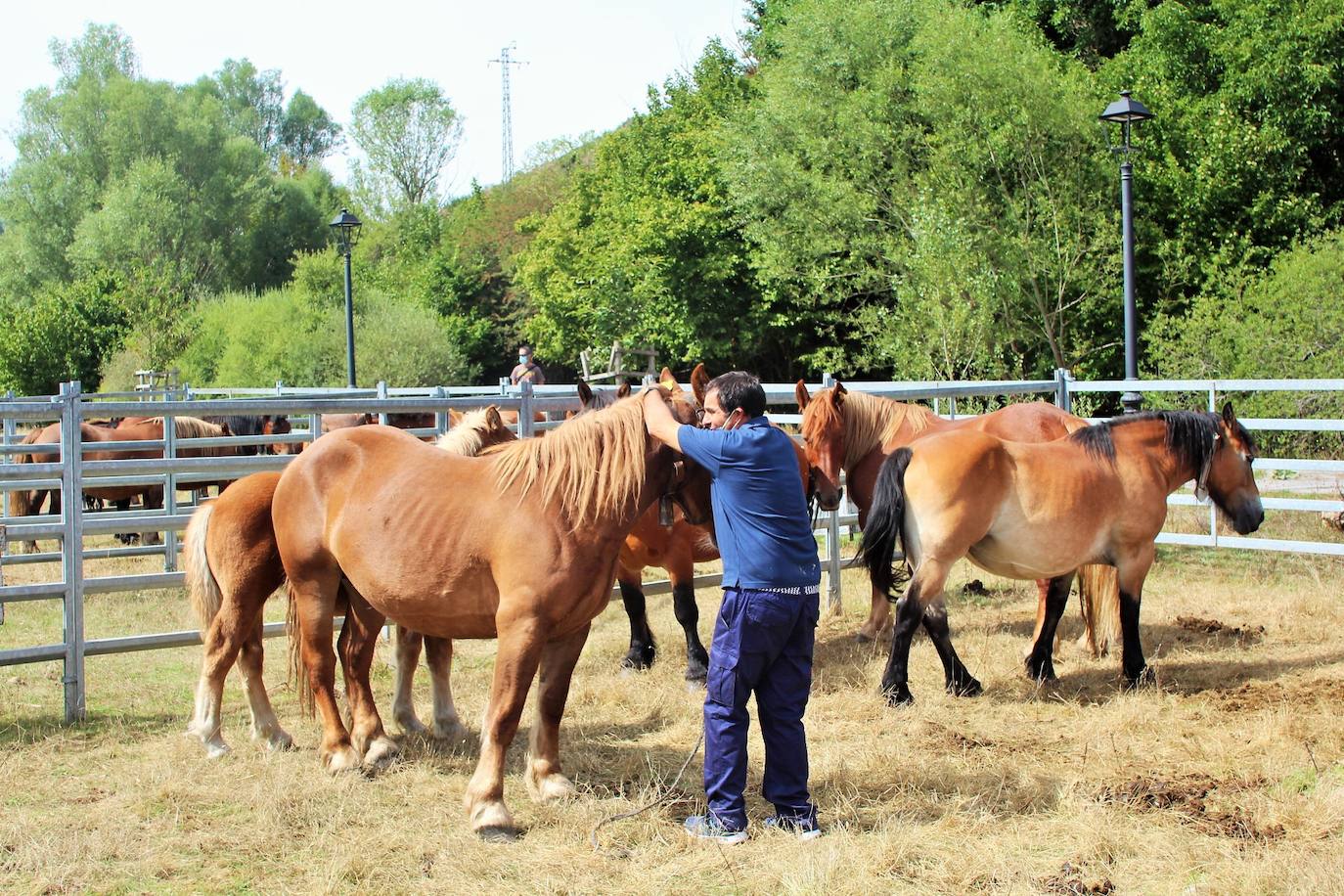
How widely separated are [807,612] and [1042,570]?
260 centimetres

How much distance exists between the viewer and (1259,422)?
378 inches

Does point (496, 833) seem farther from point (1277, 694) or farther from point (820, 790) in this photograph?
point (1277, 694)

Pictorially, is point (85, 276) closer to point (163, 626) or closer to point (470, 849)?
point (163, 626)

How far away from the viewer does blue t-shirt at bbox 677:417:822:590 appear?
4.01 meters

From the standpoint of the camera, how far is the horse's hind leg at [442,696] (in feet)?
18.0

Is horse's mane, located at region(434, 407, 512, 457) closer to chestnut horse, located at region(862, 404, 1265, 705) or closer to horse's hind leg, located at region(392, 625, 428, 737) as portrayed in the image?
horse's hind leg, located at region(392, 625, 428, 737)

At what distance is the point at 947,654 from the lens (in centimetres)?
623

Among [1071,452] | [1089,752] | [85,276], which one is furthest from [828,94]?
[85,276]

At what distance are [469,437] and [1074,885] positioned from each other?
344cm

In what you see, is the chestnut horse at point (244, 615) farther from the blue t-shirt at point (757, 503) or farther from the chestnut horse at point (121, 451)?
the chestnut horse at point (121, 451)

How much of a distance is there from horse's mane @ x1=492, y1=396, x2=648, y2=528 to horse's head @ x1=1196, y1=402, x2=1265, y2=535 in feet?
13.5

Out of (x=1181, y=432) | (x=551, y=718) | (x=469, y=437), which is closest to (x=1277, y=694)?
(x=1181, y=432)

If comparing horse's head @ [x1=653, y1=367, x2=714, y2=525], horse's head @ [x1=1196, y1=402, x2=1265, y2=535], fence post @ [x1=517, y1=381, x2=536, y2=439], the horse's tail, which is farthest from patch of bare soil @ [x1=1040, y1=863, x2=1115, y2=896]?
fence post @ [x1=517, y1=381, x2=536, y2=439]

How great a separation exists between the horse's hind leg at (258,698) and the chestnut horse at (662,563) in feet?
6.78
